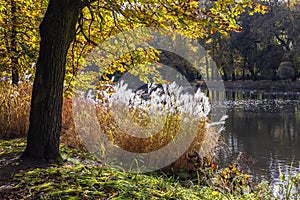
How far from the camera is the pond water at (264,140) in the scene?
691 cm

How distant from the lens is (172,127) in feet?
13.5

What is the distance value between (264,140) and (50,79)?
26.8ft

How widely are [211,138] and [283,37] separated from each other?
31.1 metres

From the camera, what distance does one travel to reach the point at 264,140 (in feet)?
32.3

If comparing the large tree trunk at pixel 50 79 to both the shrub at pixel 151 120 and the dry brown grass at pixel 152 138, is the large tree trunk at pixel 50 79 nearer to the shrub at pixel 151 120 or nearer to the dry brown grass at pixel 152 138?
the shrub at pixel 151 120

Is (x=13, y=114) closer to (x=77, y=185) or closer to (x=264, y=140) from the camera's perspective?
(x=77, y=185)

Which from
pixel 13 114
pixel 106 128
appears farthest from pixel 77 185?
pixel 13 114

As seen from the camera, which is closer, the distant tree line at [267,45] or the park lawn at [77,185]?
the park lawn at [77,185]

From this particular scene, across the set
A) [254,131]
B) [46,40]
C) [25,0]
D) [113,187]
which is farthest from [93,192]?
[254,131]

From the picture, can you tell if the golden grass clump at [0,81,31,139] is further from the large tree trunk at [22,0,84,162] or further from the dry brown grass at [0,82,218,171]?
the large tree trunk at [22,0,84,162]

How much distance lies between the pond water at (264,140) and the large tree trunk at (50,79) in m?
2.18

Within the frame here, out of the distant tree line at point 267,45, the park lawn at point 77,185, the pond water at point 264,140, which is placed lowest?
the pond water at point 264,140

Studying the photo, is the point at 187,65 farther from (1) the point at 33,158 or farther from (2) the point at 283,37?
(1) the point at 33,158

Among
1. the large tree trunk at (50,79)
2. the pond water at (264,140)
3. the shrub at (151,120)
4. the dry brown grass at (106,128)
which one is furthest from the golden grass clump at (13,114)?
the pond water at (264,140)
